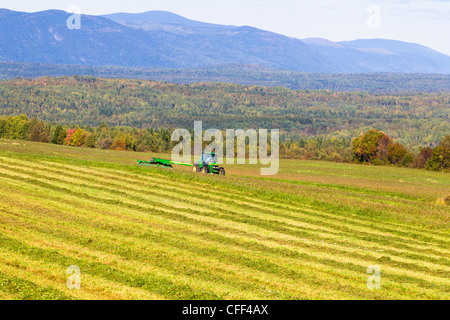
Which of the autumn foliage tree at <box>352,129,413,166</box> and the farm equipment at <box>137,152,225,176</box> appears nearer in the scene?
the farm equipment at <box>137,152,225,176</box>

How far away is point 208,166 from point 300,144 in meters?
120

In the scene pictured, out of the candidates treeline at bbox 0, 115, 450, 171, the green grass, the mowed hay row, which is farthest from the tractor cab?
treeline at bbox 0, 115, 450, 171

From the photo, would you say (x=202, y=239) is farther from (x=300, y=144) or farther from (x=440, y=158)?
(x=300, y=144)

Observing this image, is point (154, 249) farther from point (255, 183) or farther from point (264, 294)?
point (255, 183)

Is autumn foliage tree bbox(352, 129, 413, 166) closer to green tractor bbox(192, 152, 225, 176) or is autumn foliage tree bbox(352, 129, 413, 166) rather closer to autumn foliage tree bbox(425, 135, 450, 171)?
autumn foliage tree bbox(425, 135, 450, 171)

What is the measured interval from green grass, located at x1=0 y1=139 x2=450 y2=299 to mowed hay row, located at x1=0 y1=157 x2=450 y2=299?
0.18ft

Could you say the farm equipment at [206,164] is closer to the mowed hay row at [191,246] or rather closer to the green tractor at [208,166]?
the green tractor at [208,166]

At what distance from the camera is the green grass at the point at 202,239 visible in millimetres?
19297

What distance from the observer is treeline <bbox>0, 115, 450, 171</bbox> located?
370 ft

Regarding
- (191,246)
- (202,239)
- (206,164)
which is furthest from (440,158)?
(191,246)

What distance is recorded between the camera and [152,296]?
17812 millimetres

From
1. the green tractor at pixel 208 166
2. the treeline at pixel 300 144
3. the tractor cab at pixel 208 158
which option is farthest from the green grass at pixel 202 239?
the treeline at pixel 300 144
